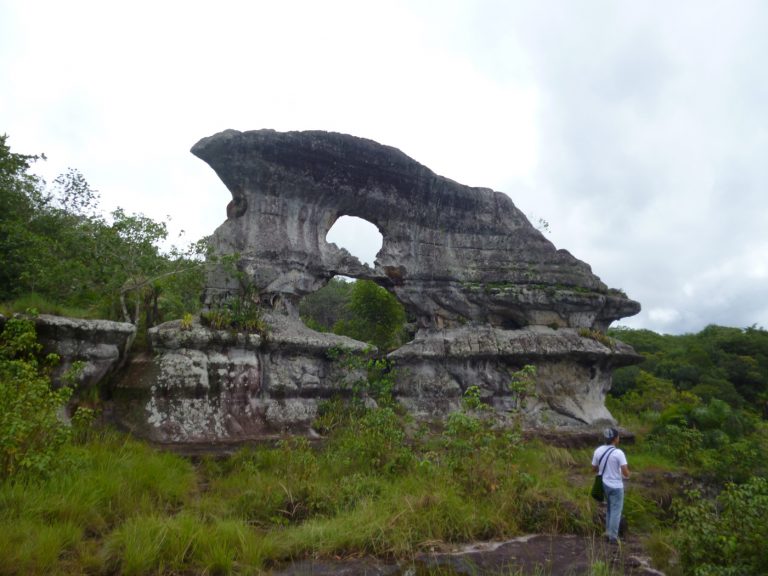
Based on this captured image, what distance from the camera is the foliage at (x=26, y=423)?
473 centimetres

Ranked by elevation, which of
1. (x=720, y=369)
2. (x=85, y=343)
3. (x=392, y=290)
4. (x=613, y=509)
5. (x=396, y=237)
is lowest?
(x=613, y=509)

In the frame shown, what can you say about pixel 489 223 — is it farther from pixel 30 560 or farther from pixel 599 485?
pixel 30 560

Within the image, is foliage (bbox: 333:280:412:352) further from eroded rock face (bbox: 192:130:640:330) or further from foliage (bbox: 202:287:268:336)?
foliage (bbox: 202:287:268:336)

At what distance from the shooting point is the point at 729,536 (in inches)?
170

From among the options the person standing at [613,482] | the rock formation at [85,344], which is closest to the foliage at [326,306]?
the rock formation at [85,344]

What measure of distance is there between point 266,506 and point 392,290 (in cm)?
641

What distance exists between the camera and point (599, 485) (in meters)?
5.96

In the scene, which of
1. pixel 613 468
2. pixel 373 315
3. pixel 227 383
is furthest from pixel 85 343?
pixel 373 315

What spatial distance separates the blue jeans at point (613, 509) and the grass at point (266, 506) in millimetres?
317

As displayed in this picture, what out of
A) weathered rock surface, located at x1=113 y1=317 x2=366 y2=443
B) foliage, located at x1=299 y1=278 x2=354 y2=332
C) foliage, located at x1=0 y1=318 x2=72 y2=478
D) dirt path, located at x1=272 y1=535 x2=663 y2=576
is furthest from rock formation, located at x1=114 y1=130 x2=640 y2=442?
foliage, located at x1=299 y1=278 x2=354 y2=332

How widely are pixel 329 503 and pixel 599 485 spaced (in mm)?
2987

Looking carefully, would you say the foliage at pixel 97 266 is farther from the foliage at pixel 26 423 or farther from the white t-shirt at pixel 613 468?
the white t-shirt at pixel 613 468

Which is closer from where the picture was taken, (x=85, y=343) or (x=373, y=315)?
(x=85, y=343)

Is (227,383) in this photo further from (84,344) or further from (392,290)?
(392,290)
